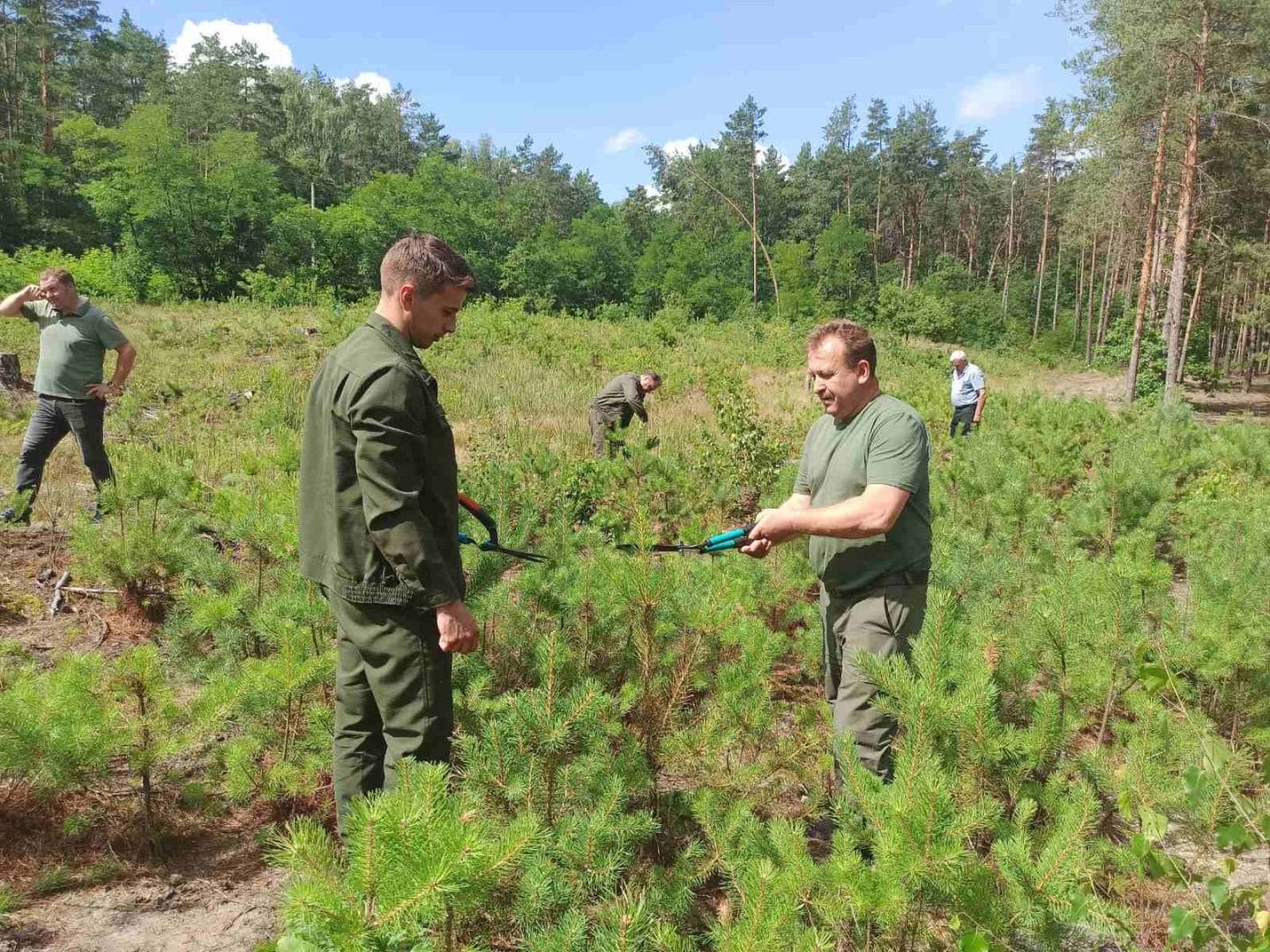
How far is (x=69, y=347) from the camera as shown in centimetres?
464

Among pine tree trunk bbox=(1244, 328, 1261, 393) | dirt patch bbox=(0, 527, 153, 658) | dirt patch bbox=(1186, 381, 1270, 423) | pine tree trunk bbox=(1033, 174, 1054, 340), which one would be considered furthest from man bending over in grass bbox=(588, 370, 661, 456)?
pine tree trunk bbox=(1033, 174, 1054, 340)

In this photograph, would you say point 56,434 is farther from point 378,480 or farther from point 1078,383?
point 1078,383

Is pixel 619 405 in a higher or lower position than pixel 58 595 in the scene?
higher

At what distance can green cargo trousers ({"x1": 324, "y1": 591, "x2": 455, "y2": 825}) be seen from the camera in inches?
78.7

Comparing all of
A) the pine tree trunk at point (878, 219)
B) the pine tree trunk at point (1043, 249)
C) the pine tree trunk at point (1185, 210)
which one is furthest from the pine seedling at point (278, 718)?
the pine tree trunk at point (878, 219)

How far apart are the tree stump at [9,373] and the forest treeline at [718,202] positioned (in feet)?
46.9

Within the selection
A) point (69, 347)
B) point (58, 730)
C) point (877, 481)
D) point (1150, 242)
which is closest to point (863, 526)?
point (877, 481)

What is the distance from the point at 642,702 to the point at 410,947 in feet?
4.72

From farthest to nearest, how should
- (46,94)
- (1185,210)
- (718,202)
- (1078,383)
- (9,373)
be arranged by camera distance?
(718,202)
(46,94)
(1078,383)
(1185,210)
(9,373)

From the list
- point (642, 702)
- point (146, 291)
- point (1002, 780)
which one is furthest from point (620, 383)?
point (146, 291)

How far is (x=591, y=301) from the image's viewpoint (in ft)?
135

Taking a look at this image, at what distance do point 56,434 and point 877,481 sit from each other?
5032mm

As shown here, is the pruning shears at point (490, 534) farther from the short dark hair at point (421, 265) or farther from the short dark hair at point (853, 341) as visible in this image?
the short dark hair at point (853, 341)

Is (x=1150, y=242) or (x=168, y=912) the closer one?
(x=168, y=912)
